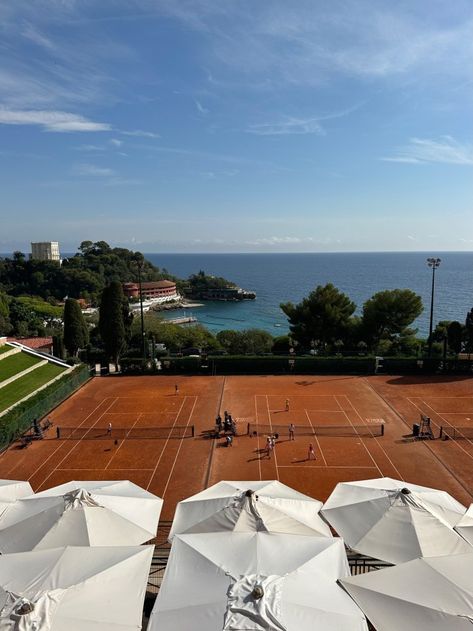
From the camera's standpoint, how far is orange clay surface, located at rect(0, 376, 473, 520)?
741 inches

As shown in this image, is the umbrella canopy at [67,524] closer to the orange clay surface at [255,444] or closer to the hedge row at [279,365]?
the orange clay surface at [255,444]

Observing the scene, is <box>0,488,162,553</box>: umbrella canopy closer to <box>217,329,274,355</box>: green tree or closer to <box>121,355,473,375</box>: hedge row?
<box>121,355,473,375</box>: hedge row

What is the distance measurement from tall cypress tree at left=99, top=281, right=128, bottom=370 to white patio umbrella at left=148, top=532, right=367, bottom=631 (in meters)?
29.7

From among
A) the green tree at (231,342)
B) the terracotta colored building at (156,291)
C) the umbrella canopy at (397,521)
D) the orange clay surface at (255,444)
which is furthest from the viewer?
the terracotta colored building at (156,291)

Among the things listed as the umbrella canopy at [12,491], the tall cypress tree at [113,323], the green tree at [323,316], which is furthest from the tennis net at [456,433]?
the tall cypress tree at [113,323]

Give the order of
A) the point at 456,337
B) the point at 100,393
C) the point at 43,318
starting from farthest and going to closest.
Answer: the point at 43,318 < the point at 456,337 < the point at 100,393

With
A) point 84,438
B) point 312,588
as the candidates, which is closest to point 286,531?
point 312,588

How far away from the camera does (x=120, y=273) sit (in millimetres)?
143375

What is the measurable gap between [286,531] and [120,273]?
140 meters

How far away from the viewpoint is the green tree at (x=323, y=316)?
43906 millimetres

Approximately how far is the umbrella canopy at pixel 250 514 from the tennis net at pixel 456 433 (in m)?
Result: 13.6

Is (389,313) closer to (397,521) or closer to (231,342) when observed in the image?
(231,342)

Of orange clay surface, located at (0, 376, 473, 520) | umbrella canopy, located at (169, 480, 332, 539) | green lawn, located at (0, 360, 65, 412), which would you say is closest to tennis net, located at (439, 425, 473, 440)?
orange clay surface, located at (0, 376, 473, 520)

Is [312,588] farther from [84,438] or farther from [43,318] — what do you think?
[43,318]
